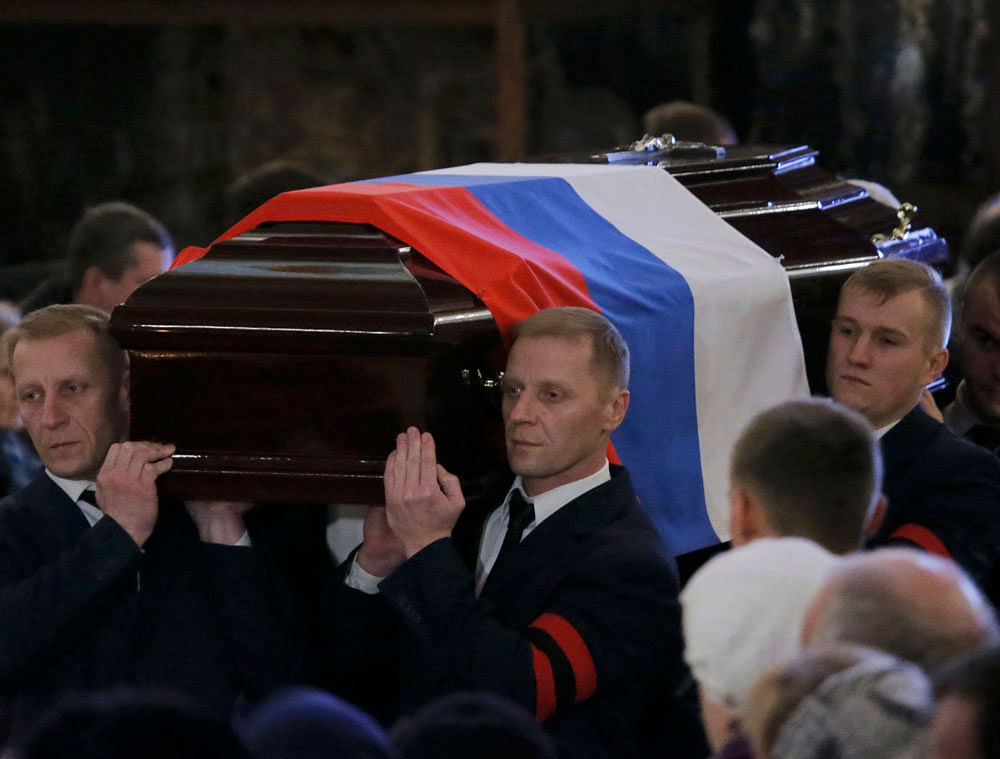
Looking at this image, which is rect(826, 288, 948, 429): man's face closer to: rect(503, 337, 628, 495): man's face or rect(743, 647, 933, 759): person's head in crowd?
rect(503, 337, 628, 495): man's face

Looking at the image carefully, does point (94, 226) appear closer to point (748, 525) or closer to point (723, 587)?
point (748, 525)

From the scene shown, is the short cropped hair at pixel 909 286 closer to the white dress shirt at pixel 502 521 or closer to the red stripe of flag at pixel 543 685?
the white dress shirt at pixel 502 521

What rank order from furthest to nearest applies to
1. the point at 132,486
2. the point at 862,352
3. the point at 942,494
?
the point at 862,352
the point at 942,494
the point at 132,486

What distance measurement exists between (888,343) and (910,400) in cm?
11

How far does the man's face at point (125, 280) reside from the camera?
3.92 meters

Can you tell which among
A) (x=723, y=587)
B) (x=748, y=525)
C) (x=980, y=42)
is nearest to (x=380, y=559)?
(x=748, y=525)

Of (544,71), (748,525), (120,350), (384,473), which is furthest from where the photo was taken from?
(544,71)

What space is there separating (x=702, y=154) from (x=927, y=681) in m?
2.25

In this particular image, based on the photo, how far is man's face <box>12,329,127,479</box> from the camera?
7.81 feet

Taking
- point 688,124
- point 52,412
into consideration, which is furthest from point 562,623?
point 688,124

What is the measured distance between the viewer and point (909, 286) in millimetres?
2746

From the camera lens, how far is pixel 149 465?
7.48 ft

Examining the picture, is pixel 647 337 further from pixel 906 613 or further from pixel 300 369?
pixel 906 613

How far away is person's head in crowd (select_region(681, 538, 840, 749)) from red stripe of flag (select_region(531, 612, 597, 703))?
0.56 metres
